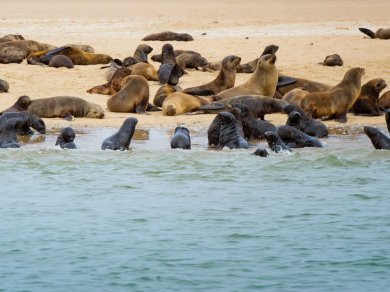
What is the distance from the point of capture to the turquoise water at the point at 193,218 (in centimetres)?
711

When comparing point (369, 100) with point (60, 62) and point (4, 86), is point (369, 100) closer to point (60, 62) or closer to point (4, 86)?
point (4, 86)

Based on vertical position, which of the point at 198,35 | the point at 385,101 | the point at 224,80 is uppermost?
the point at 224,80

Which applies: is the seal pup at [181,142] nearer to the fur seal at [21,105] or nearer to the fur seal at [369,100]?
the fur seal at [21,105]

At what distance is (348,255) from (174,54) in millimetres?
11296

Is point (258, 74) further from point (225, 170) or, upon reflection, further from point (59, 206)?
point (59, 206)

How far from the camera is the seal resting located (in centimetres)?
1138

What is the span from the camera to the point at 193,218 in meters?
8.77

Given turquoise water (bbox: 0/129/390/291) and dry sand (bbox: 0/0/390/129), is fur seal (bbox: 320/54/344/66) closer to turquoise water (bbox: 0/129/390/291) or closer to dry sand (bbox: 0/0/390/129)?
dry sand (bbox: 0/0/390/129)

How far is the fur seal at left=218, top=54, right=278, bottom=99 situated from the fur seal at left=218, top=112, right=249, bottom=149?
3018 mm

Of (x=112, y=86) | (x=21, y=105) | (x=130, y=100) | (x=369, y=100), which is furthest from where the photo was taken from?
(x=112, y=86)

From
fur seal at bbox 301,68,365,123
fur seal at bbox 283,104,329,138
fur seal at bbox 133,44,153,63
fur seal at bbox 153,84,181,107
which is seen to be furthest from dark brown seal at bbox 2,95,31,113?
fur seal at bbox 133,44,153,63

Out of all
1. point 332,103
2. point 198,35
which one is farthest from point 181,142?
point 198,35

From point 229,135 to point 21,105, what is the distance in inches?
119

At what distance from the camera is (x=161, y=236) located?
8180 mm
